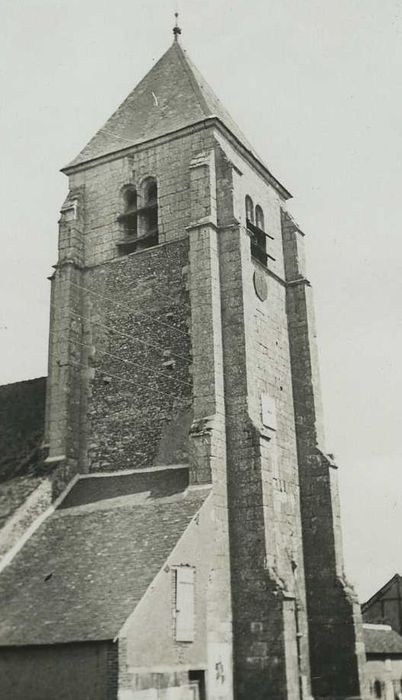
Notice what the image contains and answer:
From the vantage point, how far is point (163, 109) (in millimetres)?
24125

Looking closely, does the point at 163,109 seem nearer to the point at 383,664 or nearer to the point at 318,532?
the point at 318,532

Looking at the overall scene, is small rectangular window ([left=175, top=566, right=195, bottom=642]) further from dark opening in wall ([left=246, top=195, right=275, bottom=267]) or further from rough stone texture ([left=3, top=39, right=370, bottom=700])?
dark opening in wall ([left=246, top=195, right=275, bottom=267])

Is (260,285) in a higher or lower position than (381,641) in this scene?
higher

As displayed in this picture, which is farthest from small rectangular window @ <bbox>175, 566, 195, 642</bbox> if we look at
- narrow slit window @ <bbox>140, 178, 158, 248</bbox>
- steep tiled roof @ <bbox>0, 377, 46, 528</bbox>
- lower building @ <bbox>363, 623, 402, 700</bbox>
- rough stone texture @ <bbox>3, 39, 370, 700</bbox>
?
lower building @ <bbox>363, 623, 402, 700</bbox>

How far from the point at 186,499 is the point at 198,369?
3.46 metres

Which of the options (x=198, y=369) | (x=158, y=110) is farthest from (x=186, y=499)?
(x=158, y=110)

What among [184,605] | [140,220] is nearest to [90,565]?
[184,605]

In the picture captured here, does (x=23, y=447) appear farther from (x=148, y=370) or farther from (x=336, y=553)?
(x=336, y=553)

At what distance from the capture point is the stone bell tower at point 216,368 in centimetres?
1770

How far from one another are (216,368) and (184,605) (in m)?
5.97

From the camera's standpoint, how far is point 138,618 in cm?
1427

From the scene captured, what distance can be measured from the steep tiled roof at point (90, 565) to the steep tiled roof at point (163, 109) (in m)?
10.7

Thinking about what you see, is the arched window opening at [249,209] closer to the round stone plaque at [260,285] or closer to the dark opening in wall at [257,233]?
the dark opening in wall at [257,233]

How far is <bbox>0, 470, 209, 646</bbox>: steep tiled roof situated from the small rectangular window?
23.9 inches
